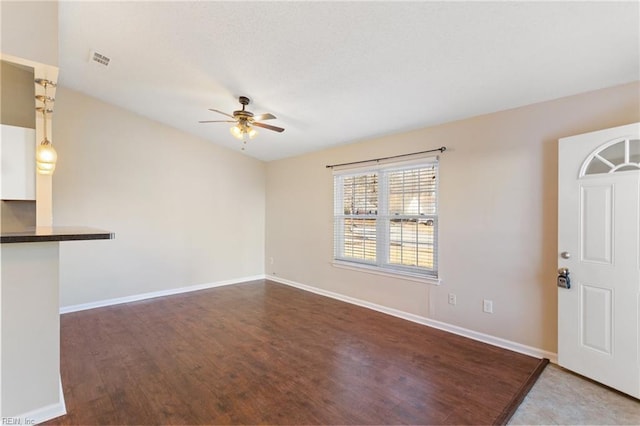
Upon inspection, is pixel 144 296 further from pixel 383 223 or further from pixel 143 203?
pixel 383 223

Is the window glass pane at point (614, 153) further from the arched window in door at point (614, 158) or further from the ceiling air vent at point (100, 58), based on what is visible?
the ceiling air vent at point (100, 58)

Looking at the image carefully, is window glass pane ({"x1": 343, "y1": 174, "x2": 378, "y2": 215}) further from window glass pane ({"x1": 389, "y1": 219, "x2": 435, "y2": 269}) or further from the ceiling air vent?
the ceiling air vent

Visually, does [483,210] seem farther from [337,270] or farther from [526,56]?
[337,270]

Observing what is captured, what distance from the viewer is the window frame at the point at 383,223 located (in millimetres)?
3631

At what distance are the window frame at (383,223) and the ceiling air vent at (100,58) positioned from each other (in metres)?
3.25

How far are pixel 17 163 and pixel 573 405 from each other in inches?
192

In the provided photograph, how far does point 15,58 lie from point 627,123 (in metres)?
4.71

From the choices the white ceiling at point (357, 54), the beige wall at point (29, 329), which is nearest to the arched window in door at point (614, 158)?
the white ceiling at point (357, 54)

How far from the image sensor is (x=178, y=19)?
2.39 m

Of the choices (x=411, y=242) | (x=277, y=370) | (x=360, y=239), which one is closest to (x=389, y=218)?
(x=411, y=242)

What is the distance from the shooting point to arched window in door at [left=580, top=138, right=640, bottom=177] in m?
2.22

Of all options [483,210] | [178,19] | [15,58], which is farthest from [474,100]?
[15,58]

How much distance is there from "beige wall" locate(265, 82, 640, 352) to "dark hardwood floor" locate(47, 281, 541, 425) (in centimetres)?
35

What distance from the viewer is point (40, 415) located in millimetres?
1866
